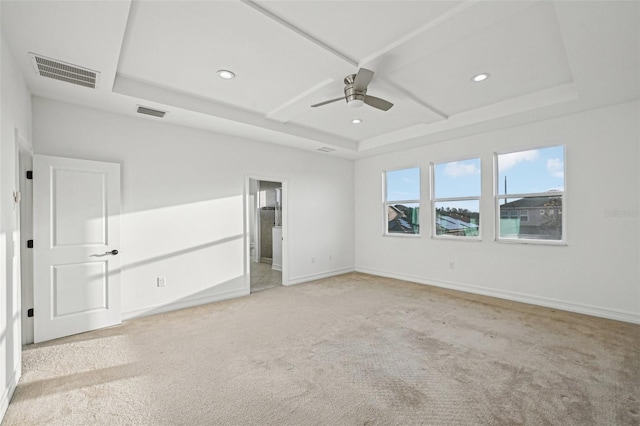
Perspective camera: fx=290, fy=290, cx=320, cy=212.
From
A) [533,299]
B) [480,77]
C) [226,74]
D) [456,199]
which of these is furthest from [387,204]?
[226,74]

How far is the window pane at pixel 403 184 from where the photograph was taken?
5.63 metres

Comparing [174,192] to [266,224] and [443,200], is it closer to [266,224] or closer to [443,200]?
[266,224]

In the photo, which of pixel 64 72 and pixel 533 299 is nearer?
pixel 64 72

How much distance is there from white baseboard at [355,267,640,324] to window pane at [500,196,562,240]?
866 millimetres

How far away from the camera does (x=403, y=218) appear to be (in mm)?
5863

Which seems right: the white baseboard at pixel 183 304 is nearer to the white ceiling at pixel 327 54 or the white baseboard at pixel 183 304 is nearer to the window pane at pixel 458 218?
the white ceiling at pixel 327 54

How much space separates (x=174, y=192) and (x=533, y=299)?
209 inches

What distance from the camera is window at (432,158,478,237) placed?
4.86 metres

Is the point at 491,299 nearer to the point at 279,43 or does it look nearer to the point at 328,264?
the point at 328,264

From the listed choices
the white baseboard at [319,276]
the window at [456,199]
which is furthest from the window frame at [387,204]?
the white baseboard at [319,276]

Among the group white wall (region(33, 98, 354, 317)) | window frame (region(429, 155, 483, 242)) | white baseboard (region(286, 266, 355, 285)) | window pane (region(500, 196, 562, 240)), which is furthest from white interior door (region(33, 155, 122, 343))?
window pane (region(500, 196, 562, 240))

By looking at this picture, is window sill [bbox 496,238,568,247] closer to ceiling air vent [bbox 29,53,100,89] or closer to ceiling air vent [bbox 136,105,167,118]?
ceiling air vent [bbox 136,105,167,118]

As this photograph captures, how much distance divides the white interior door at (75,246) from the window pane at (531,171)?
17.8 ft

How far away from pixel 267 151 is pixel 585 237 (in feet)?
15.7
